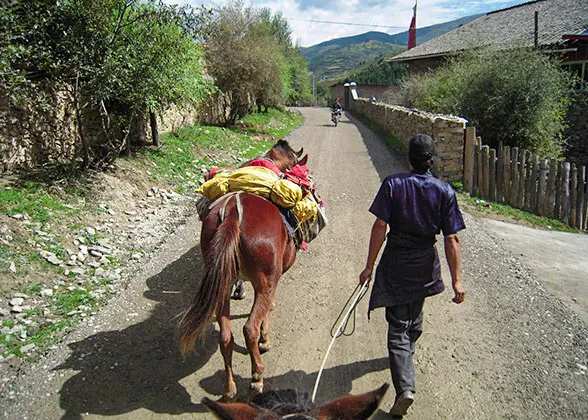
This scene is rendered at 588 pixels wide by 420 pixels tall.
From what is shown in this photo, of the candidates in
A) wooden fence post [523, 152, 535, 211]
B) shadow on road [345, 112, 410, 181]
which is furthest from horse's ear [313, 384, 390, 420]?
shadow on road [345, 112, 410, 181]

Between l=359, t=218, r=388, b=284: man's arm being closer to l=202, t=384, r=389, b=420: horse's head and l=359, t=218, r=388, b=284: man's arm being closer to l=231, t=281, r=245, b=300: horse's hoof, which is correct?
l=202, t=384, r=389, b=420: horse's head

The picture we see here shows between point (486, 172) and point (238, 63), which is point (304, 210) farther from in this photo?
point (238, 63)

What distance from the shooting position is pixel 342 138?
18.0 metres

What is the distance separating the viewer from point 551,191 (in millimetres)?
8234

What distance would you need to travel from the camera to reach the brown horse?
9.57 ft

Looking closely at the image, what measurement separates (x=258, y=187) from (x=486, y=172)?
710cm

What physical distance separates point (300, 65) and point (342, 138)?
26.4m

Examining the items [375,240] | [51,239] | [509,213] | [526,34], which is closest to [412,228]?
[375,240]

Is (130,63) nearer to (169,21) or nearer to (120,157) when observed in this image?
(169,21)

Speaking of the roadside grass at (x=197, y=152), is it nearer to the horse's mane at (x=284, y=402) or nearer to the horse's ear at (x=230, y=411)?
the horse's mane at (x=284, y=402)

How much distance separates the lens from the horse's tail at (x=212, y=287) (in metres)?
2.88

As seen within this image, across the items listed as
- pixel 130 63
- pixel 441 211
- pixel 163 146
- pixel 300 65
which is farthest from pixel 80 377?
pixel 300 65

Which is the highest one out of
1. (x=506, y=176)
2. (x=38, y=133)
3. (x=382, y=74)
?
(x=382, y=74)

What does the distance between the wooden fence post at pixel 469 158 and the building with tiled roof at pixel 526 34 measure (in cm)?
815
